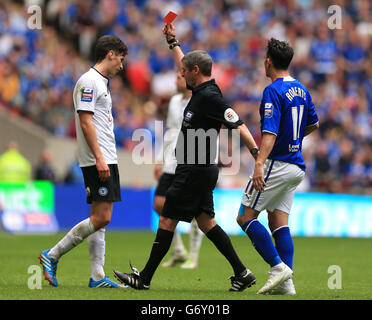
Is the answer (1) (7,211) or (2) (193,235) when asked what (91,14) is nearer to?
(1) (7,211)

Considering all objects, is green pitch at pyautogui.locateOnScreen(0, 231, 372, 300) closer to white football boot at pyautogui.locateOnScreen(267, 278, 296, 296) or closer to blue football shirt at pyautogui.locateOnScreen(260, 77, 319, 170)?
white football boot at pyautogui.locateOnScreen(267, 278, 296, 296)

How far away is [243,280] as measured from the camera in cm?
799

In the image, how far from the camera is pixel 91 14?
25172 millimetres

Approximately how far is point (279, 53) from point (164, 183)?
11.7ft

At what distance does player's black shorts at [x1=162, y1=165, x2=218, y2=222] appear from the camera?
7.93 metres

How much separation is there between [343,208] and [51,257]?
38.1 ft

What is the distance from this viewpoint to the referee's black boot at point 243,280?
7977 millimetres

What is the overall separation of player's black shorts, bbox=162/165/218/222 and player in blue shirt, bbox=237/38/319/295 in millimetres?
413
